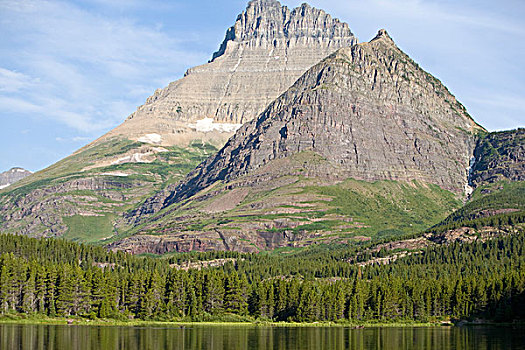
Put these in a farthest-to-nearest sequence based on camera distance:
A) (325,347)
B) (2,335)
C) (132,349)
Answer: (2,335) < (325,347) < (132,349)

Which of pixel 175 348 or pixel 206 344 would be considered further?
pixel 206 344

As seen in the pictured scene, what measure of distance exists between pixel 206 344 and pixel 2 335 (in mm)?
50648

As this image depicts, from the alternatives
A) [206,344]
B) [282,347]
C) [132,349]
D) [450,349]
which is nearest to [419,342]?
[450,349]

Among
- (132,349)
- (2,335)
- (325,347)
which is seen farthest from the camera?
(2,335)

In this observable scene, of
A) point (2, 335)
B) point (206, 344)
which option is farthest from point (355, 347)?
Result: point (2, 335)

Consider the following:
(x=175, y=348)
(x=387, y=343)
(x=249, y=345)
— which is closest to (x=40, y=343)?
(x=175, y=348)

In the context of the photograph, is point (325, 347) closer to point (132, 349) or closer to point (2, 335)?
point (132, 349)

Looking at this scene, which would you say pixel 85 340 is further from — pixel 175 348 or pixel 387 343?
pixel 387 343

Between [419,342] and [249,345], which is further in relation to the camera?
[419,342]

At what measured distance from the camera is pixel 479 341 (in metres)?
194

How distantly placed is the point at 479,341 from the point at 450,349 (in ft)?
76.0

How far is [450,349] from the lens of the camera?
17450 centimetres

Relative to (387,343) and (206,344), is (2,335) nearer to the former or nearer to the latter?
(206,344)

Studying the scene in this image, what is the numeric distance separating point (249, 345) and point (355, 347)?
24.4 m
